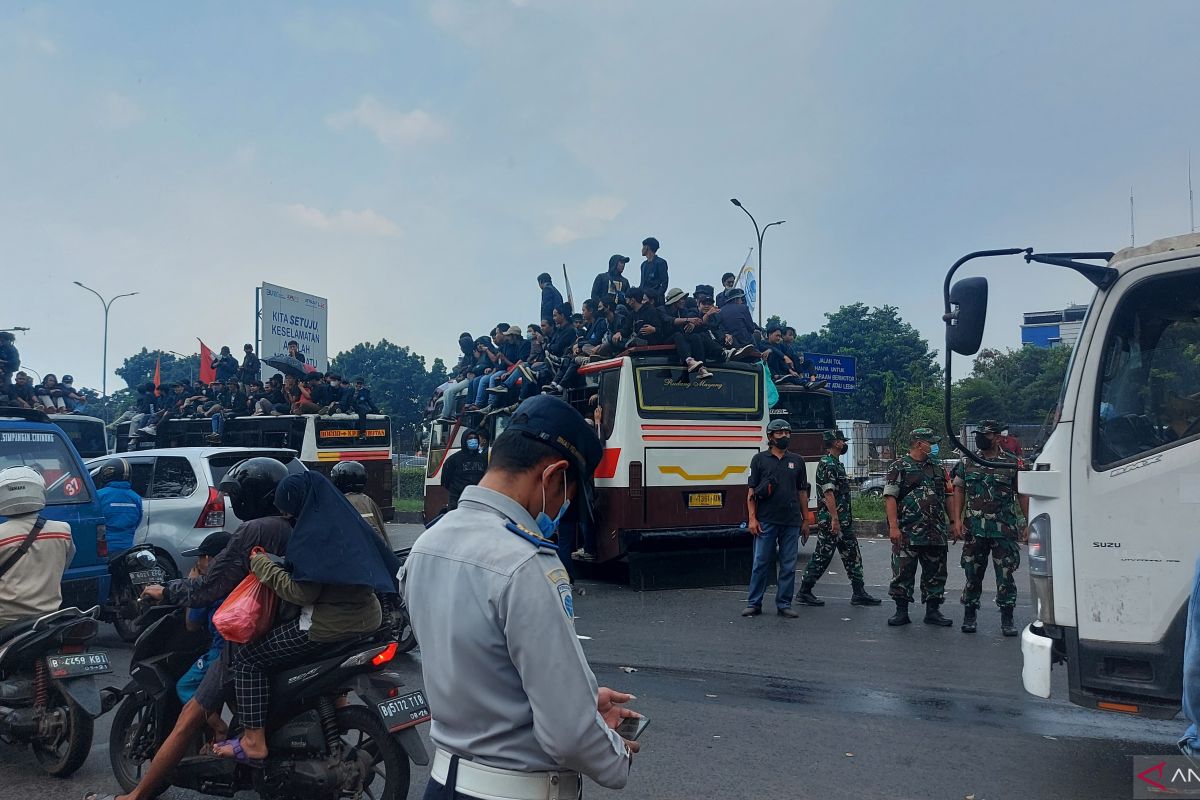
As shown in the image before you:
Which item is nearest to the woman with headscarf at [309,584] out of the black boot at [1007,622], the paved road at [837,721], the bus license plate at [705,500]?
the paved road at [837,721]

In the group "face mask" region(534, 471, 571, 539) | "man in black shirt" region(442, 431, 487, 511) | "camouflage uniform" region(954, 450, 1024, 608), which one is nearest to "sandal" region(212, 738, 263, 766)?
"face mask" region(534, 471, 571, 539)

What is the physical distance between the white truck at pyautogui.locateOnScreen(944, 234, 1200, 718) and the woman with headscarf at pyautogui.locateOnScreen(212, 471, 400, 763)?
9.59 ft

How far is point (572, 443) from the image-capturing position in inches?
89.9

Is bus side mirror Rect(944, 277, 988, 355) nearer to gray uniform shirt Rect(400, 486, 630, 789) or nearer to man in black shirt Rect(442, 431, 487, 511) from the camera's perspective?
gray uniform shirt Rect(400, 486, 630, 789)

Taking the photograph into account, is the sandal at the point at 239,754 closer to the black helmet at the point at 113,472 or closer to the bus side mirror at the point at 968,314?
the bus side mirror at the point at 968,314

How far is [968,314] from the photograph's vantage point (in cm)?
466

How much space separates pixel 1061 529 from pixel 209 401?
17.6 m

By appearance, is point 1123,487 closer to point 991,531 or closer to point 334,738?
point 334,738

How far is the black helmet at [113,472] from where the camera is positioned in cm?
874

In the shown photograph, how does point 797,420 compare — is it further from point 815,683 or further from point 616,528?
point 815,683

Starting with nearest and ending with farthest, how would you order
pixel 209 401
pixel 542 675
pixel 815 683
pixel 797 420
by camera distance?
pixel 542 675 < pixel 815 683 < pixel 797 420 < pixel 209 401

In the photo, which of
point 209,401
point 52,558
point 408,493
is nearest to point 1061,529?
point 52,558

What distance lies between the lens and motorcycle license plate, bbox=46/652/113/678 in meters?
5.00

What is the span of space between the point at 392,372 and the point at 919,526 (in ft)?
250
